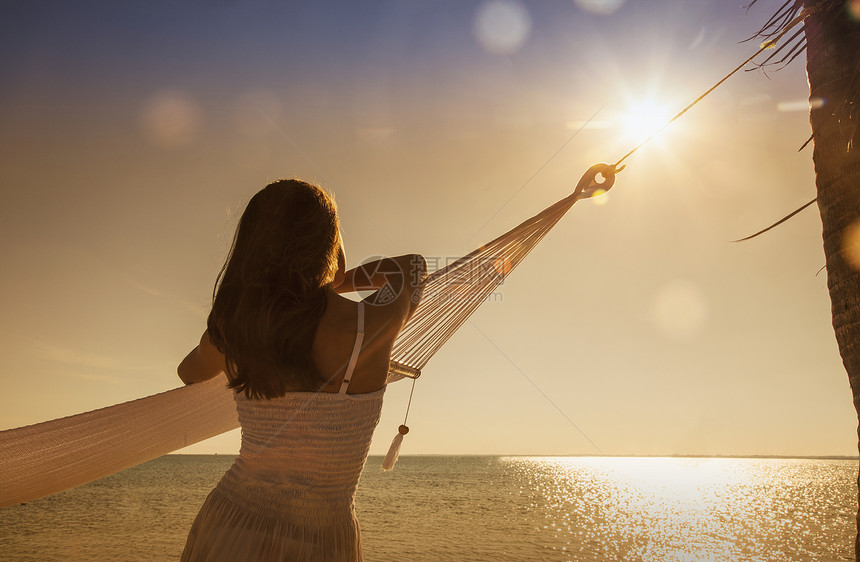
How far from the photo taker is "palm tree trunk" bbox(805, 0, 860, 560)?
150 centimetres

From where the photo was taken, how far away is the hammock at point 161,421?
1.31 m

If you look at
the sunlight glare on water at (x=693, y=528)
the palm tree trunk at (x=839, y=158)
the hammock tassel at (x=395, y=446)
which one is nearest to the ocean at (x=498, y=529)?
the sunlight glare on water at (x=693, y=528)

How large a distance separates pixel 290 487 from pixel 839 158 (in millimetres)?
1702

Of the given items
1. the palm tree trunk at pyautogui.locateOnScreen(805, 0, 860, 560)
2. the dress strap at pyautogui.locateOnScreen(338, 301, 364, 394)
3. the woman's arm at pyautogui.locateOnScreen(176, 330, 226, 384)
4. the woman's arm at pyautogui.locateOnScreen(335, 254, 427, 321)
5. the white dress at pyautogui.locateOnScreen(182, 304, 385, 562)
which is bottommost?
the white dress at pyautogui.locateOnScreen(182, 304, 385, 562)

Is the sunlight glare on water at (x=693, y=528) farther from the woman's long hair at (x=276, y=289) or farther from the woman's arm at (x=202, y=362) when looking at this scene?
the woman's long hair at (x=276, y=289)

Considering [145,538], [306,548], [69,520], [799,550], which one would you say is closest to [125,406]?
[306,548]

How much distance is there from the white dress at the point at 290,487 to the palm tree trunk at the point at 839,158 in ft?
4.73

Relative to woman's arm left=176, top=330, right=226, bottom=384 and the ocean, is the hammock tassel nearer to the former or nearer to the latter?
woman's arm left=176, top=330, right=226, bottom=384

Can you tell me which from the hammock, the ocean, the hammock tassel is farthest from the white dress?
the ocean

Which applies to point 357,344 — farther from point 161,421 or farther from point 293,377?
point 161,421

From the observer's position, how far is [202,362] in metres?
1.03

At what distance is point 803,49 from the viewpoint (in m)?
1.71

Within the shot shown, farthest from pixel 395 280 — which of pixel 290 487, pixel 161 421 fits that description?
pixel 161 421

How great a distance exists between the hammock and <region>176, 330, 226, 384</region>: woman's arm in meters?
0.25
